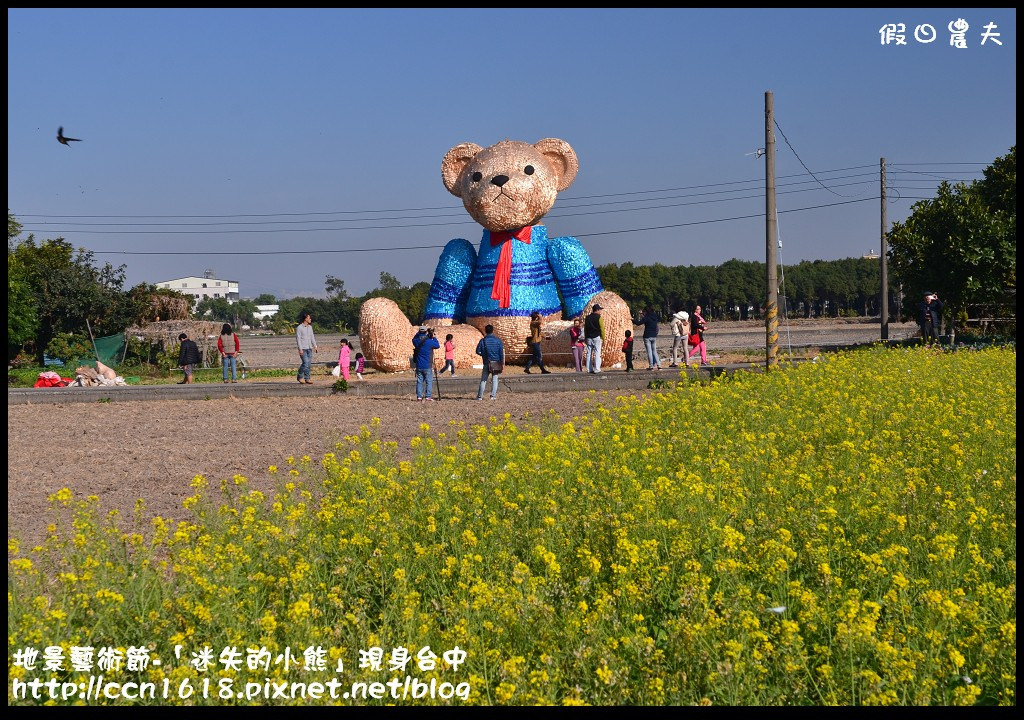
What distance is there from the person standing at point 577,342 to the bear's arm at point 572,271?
37 centimetres

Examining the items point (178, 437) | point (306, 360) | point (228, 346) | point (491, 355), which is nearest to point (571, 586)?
point (178, 437)

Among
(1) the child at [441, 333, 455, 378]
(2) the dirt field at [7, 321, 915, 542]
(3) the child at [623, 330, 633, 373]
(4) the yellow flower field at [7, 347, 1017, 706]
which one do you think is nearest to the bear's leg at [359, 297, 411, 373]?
(1) the child at [441, 333, 455, 378]

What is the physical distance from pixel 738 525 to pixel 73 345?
1986 cm

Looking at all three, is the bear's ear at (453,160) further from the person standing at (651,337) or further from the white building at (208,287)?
the white building at (208,287)

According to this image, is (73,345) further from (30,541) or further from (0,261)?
(0,261)

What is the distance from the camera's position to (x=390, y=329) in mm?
16734

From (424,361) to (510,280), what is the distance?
332 centimetres

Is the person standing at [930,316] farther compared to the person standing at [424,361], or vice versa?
the person standing at [930,316]

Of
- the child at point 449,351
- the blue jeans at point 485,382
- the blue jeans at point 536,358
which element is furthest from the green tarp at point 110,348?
the blue jeans at point 485,382

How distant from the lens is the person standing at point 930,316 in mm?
22156

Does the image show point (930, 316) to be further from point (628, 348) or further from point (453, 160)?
point (453, 160)

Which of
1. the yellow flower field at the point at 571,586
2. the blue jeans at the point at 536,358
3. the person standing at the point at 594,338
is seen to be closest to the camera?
the yellow flower field at the point at 571,586

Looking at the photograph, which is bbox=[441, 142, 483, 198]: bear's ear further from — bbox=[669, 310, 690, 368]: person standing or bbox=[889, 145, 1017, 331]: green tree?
bbox=[889, 145, 1017, 331]: green tree

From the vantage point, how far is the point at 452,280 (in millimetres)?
17141
